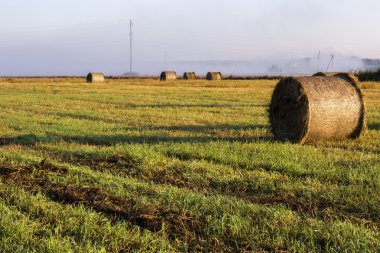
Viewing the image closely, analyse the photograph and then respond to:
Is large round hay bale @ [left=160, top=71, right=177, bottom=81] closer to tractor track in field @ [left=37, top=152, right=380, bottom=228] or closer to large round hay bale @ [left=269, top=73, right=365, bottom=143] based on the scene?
large round hay bale @ [left=269, top=73, right=365, bottom=143]

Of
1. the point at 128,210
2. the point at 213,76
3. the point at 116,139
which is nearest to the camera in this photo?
the point at 128,210

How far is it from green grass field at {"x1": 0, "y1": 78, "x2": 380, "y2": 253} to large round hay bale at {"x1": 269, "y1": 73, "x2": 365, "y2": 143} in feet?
1.49

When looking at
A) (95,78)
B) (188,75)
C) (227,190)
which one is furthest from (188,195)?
(188,75)

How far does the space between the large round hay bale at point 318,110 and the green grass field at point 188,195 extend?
0.45m

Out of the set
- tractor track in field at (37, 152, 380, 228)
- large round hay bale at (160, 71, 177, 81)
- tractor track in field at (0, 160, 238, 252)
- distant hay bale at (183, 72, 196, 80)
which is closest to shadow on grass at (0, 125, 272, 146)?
tractor track in field at (37, 152, 380, 228)

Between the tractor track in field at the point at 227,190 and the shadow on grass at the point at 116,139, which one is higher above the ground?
the tractor track in field at the point at 227,190

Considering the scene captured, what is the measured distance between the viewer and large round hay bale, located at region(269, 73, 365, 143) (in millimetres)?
11703

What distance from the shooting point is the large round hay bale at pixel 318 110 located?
11.7 metres

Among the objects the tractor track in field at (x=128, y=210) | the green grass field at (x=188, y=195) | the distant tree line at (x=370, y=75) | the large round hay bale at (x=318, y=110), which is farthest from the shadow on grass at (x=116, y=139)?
the distant tree line at (x=370, y=75)

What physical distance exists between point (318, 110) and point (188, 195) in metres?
6.31

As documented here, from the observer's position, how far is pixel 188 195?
6449mm

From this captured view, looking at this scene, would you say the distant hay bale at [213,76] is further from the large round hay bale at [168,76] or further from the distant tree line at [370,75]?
the distant tree line at [370,75]

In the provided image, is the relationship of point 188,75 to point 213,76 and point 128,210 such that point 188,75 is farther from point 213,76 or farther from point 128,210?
point 128,210

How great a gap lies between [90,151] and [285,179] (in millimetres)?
4261
